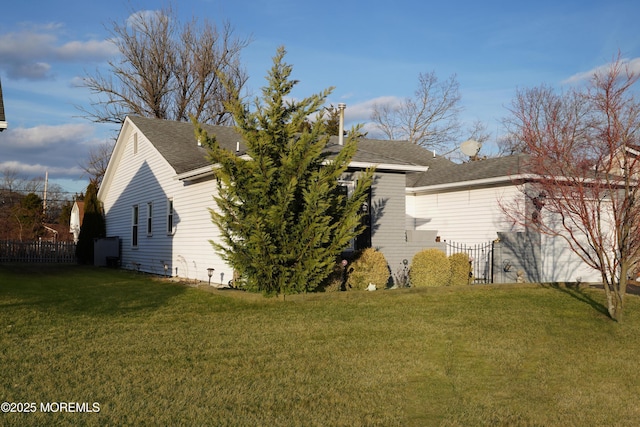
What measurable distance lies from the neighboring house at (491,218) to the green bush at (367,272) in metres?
3.51

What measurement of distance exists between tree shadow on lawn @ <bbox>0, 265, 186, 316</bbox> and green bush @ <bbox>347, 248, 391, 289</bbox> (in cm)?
393

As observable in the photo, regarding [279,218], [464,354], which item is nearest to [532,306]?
[464,354]

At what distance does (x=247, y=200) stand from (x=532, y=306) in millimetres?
5758

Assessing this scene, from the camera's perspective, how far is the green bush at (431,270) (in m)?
14.7

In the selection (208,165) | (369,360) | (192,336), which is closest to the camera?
(369,360)

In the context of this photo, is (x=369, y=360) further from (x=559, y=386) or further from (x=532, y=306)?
(x=532, y=306)

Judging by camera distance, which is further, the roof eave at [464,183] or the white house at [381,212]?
the white house at [381,212]

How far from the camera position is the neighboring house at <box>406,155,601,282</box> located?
1614 centimetres

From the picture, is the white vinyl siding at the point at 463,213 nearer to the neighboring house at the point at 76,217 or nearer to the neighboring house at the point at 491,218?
the neighboring house at the point at 491,218

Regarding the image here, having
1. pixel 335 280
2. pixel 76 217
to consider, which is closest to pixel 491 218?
pixel 335 280

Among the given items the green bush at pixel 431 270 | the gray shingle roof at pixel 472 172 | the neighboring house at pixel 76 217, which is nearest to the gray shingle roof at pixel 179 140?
the gray shingle roof at pixel 472 172

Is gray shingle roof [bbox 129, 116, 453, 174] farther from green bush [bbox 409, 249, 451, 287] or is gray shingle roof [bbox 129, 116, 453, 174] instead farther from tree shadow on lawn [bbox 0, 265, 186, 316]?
tree shadow on lawn [bbox 0, 265, 186, 316]

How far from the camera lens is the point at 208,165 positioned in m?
15.5

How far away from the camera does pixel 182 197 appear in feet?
61.1
